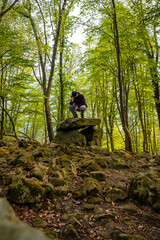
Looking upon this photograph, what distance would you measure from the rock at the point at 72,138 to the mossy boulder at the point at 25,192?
4.95 m

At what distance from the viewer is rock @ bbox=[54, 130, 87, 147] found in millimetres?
8102

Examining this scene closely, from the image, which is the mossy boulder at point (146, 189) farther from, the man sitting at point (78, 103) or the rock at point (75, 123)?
the man sitting at point (78, 103)

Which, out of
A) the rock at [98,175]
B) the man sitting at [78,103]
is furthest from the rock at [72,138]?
the rock at [98,175]

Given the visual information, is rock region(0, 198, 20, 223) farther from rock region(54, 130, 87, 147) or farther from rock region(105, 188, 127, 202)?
rock region(54, 130, 87, 147)

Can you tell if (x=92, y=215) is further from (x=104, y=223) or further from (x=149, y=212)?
(x=149, y=212)

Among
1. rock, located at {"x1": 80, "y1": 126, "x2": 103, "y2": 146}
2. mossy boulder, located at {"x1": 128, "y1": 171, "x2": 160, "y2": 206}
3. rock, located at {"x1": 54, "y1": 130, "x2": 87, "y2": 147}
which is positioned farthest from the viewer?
rock, located at {"x1": 80, "y1": 126, "x2": 103, "y2": 146}

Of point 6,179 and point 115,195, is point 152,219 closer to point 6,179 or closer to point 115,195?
point 115,195

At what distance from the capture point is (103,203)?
3254 mm

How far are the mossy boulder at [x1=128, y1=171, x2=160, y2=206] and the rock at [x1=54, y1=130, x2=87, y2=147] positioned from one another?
4771 millimetres

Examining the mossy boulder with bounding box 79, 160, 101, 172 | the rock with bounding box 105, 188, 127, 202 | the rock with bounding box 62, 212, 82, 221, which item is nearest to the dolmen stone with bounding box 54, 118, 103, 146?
the mossy boulder with bounding box 79, 160, 101, 172

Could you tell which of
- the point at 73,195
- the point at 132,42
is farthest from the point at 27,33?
the point at 73,195

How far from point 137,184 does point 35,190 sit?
2.28m

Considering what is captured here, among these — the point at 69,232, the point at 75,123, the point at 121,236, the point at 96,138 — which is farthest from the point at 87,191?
the point at 96,138

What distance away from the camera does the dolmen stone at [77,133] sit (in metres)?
8.23
